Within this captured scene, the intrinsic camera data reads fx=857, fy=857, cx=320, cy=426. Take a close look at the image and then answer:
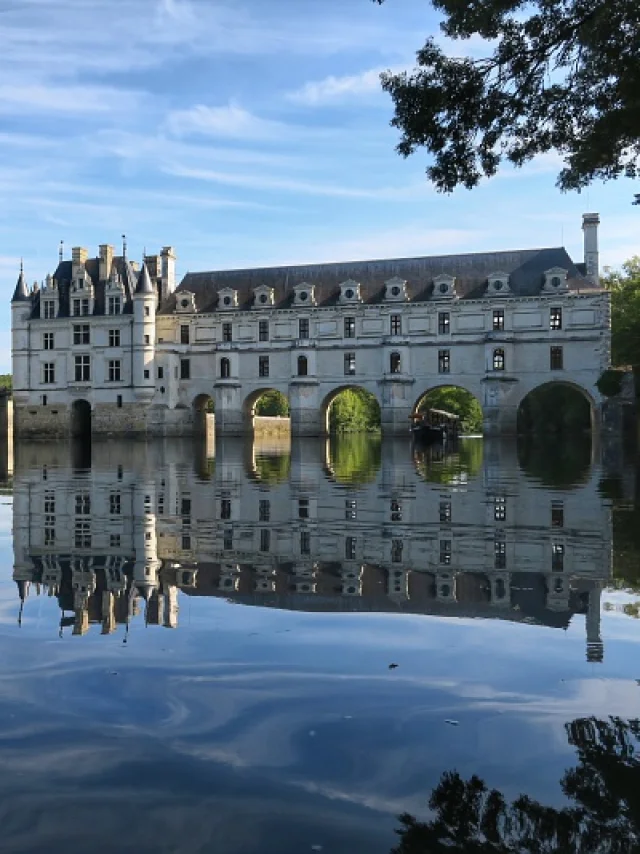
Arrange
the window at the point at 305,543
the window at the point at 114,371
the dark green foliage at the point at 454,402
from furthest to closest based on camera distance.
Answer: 1. the dark green foliage at the point at 454,402
2. the window at the point at 114,371
3. the window at the point at 305,543

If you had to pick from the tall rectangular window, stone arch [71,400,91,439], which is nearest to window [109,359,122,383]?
stone arch [71,400,91,439]

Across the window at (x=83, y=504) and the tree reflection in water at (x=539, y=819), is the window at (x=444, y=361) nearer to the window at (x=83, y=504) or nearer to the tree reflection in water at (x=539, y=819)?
the window at (x=83, y=504)

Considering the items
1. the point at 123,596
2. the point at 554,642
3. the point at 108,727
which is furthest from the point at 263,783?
the point at 123,596

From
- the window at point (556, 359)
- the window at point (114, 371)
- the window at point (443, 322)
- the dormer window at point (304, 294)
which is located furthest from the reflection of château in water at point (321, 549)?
the window at point (114, 371)

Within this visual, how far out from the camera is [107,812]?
3.47 meters

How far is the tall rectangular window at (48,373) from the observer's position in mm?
65500

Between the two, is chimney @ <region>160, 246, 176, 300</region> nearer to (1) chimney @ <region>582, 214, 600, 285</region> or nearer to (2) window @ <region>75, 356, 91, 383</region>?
(2) window @ <region>75, 356, 91, 383</region>

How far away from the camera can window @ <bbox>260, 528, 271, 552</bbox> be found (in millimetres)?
10391

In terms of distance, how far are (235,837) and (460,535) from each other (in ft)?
27.5

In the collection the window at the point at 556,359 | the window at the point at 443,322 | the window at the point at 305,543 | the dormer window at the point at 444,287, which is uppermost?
the dormer window at the point at 444,287

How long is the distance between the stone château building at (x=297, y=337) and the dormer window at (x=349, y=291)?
11cm

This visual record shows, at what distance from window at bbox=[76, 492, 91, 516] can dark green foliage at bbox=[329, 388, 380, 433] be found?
78018 mm

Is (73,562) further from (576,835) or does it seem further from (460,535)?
(576,835)

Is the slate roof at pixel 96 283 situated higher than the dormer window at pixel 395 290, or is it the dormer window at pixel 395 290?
the slate roof at pixel 96 283
